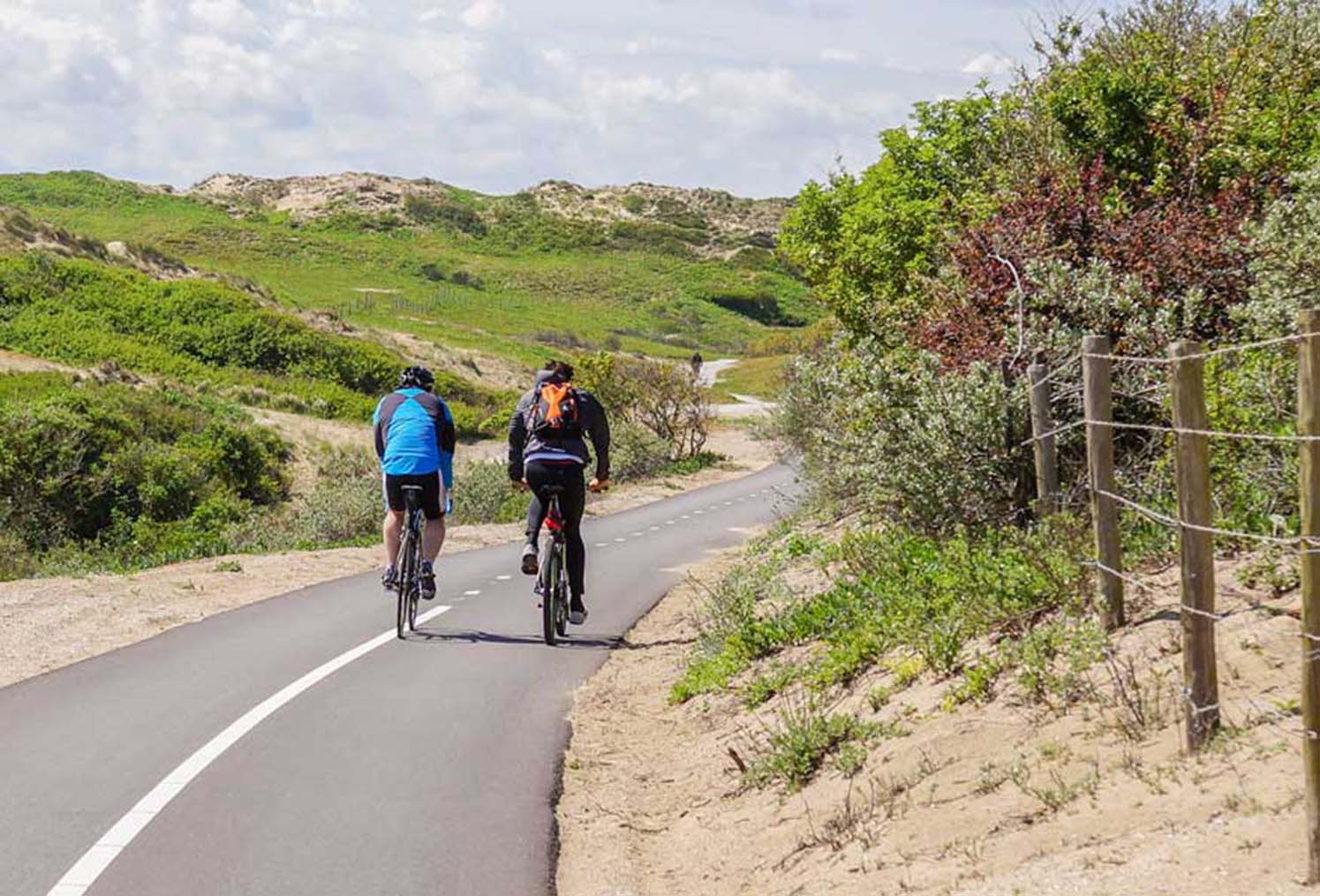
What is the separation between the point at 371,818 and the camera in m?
6.50

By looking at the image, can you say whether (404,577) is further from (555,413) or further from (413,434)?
(555,413)

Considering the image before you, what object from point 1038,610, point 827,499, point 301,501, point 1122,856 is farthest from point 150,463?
point 1122,856

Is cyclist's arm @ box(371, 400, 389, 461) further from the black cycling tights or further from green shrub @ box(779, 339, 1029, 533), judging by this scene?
green shrub @ box(779, 339, 1029, 533)

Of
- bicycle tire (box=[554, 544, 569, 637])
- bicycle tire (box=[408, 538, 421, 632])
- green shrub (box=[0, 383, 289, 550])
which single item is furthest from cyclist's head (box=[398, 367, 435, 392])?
green shrub (box=[0, 383, 289, 550])

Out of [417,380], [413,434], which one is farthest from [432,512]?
[417,380]

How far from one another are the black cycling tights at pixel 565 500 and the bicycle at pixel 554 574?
4 cm

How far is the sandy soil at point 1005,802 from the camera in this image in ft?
14.8

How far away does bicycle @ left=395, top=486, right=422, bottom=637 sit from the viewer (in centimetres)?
1107

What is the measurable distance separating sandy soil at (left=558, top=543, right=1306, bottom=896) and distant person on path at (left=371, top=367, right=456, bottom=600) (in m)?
3.71

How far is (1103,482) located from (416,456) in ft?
19.7

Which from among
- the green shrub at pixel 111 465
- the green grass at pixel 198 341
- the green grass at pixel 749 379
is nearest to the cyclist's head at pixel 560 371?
the green shrub at pixel 111 465

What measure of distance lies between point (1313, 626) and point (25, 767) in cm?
611

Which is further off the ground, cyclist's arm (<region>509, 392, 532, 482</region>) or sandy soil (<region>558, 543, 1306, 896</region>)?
cyclist's arm (<region>509, 392, 532, 482</region>)

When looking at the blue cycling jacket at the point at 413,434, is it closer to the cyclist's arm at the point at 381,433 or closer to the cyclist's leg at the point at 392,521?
the cyclist's arm at the point at 381,433
